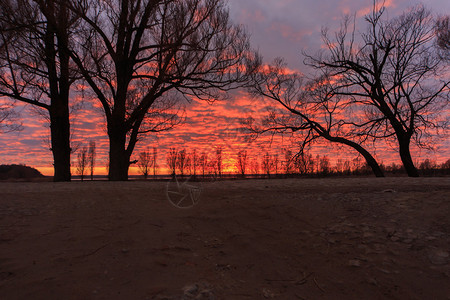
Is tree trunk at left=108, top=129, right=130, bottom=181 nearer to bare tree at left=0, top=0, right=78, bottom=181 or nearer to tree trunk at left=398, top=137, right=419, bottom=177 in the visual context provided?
bare tree at left=0, top=0, right=78, bottom=181

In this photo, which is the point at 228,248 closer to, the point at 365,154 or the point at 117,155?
the point at 117,155

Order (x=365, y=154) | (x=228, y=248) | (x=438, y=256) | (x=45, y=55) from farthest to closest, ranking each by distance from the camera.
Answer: (x=365, y=154) < (x=45, y=55) < (x=228, y=248) < (x=438, y=256)

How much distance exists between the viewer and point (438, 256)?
3.47 metres

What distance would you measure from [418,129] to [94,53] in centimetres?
1677

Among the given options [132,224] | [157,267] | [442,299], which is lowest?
[442,299]

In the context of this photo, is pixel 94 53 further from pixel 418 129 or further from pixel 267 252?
pixel 418 129

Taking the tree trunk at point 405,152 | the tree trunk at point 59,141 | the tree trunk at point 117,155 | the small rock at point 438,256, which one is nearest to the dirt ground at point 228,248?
the small rock at point 438,256

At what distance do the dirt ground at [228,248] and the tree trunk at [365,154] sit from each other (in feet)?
36.3

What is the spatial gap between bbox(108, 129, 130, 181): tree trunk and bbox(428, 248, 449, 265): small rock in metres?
11.8

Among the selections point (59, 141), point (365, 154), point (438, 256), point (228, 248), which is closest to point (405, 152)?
point (365, 154)

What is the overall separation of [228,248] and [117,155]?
34.0ft

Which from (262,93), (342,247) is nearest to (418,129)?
(262,93)

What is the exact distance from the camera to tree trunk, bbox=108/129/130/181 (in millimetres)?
12820

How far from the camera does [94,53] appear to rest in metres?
11.2
